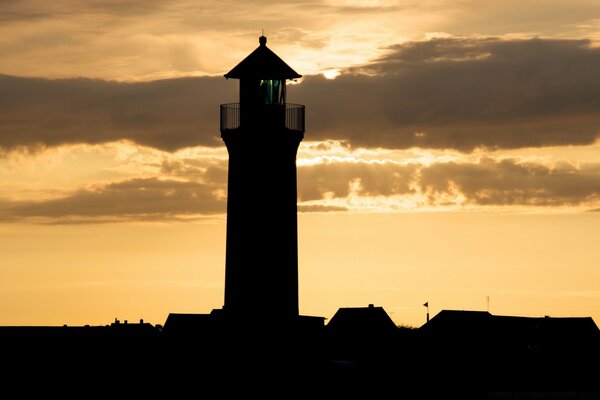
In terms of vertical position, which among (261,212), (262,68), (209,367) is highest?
(262,68)

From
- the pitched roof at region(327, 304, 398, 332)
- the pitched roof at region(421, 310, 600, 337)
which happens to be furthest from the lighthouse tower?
the pitched roof at region(421, 310, 600, 337)

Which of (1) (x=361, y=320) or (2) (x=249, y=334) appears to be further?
(1) (x=361, y=320)

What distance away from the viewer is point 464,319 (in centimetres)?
10244

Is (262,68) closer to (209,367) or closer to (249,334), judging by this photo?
(249,334)

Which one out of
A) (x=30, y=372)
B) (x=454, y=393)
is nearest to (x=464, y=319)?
(x=454, y=393)

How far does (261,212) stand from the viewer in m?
72.7

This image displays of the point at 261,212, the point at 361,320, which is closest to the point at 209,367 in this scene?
the point at 261,212

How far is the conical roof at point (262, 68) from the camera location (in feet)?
243

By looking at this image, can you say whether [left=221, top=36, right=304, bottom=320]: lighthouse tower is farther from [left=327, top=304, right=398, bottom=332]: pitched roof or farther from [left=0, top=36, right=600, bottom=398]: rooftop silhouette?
[left=327, top=304, right=398, bottom=332]: pitched roof

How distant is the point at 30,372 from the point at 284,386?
1137 centimetres

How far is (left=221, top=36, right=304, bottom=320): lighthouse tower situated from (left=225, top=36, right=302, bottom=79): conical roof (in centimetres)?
4

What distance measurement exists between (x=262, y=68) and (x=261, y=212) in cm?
662

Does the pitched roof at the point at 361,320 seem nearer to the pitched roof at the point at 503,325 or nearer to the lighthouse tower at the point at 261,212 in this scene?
the pitched roof at the point at 503,325

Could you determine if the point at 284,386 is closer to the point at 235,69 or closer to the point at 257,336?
the point at 257,336
